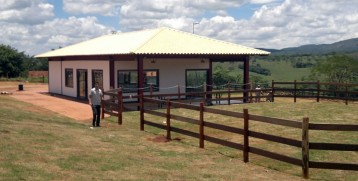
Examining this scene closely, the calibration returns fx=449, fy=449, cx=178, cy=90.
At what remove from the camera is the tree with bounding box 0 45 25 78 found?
62.3 metres

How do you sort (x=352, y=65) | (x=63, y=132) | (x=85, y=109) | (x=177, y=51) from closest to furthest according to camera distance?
(x=63, y=132)
(x=85, y=109)
(x=177, y=51)
(x=352, y=65)

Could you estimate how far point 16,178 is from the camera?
25.2 feet

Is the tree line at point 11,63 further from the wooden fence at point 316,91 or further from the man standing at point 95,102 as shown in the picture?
the man standing at point 95,102

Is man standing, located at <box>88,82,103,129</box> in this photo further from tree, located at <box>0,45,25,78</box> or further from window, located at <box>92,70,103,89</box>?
tree, located at <box>0,45,25,78</box>

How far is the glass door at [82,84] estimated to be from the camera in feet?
105

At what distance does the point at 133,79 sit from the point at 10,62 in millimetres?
40482

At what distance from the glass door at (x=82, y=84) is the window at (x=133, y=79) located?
475 cm

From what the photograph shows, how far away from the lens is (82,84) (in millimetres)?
32594

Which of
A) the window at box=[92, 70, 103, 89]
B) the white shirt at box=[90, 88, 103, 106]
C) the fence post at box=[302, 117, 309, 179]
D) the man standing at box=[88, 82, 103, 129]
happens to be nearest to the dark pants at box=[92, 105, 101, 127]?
the man standing at box=[88, 82, 103, 129]

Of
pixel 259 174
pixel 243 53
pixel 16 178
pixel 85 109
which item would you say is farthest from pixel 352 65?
pixel 16 178

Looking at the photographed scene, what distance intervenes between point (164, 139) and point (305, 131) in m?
6.21

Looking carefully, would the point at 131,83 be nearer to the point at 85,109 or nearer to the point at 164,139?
the point at 85,109

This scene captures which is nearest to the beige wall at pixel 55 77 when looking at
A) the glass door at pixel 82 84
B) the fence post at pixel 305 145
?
the glass door at pixel 82 84

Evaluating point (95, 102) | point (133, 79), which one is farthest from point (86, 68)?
point (95, 102)
